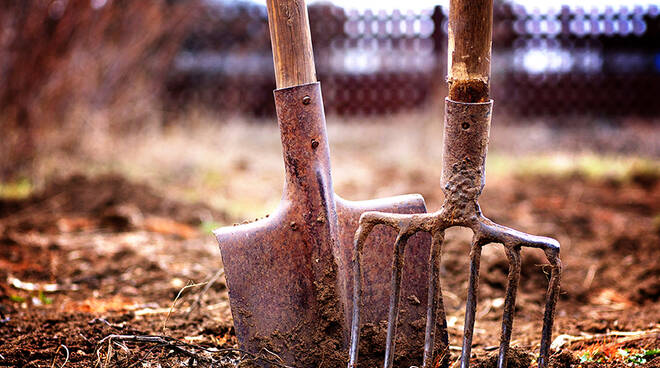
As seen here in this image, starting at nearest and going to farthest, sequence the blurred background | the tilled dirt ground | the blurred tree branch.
Result: the tilled dirt ground
the blurred tree branch
the blurred background

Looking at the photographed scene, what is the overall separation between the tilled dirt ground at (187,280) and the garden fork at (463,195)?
196mm

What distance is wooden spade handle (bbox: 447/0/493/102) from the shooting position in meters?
1.34

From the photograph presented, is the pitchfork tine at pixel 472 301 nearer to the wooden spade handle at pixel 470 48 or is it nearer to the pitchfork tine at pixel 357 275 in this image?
the pitchfork tine at pixel 357 275

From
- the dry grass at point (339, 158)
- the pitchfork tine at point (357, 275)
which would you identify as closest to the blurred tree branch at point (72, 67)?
the dry grass at point (339, 158)

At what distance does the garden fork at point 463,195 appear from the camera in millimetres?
1337

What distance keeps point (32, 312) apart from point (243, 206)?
1932mm

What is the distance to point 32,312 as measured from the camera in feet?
6.17

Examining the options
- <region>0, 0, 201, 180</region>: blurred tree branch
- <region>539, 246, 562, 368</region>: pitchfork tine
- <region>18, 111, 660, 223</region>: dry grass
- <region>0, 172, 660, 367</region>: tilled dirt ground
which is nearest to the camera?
<region>539, 246, 562, 368</region>: pitchfork tine

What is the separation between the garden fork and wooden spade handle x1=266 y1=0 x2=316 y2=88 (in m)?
0.44

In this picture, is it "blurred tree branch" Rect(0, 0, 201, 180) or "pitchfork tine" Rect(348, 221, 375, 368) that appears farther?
"blurred tree branch" Rect(0, 0, 201, 180)

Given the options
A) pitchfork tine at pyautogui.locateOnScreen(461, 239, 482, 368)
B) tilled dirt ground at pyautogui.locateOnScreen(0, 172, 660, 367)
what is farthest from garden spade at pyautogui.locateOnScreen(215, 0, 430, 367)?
pitchfork tine at pyautogui.locateOnScreen(461, 239, 482, 368)

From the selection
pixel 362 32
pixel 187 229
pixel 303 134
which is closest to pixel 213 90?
pixel 362 32

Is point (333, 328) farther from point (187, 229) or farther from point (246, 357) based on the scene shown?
point (187, 229)

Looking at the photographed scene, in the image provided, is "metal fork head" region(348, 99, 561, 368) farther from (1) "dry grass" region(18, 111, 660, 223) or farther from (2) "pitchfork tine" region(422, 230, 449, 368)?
(1) "dry grass" region(18, 111, 660, 223)
